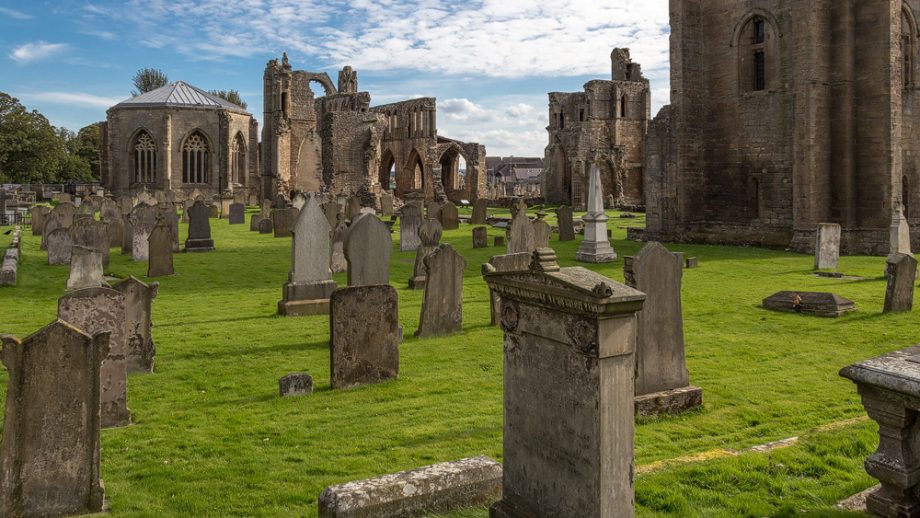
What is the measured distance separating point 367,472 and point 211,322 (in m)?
6.42

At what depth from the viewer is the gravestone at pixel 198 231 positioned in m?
20.0

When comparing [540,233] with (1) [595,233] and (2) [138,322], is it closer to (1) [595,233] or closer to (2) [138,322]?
(1) [595,233]

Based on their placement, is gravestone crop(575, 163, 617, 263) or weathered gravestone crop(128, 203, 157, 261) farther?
gravestone crop(575, 163, 617, 263)

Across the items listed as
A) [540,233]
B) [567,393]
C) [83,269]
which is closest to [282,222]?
[540,233]

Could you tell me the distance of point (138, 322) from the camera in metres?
7.79

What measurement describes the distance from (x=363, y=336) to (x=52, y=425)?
11.3 ft

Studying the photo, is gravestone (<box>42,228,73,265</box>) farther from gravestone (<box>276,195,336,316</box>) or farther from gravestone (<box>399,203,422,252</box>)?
gravestone (<box>399,203,422,252</box>)

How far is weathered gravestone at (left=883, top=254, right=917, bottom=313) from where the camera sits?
37.2ft

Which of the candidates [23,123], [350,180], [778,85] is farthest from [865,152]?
[23,123]

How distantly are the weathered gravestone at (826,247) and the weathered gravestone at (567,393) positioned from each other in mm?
14954

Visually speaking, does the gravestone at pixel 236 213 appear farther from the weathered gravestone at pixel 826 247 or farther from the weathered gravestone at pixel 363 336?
the weathered gravestone at pixel 363 336

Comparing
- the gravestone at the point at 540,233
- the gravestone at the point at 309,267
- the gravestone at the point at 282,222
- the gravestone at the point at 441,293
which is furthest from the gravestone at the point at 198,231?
the gravestone at the point at 441,293

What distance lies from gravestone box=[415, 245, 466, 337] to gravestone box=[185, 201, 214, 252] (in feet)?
39.6

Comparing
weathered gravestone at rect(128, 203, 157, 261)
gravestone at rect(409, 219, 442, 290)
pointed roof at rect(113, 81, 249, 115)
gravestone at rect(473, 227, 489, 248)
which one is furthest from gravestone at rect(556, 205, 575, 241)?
pointed roof at rect(113, 81, 249, 115)
